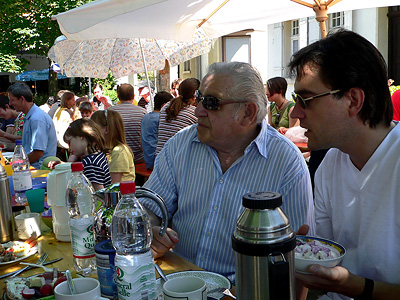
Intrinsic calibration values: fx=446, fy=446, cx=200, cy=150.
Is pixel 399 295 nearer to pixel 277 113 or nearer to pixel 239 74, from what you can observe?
pixel 239 74

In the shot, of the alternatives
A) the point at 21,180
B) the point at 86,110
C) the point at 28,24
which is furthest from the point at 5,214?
the point at 28,24

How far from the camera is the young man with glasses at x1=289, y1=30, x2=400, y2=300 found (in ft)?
6.31

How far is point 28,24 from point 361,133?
19.9 m

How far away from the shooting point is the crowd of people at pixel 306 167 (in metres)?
1.94

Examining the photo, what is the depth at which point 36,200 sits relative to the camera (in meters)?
3.00

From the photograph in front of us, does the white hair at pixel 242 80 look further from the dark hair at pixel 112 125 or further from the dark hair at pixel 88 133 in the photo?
the dark hair at pixel 112 125

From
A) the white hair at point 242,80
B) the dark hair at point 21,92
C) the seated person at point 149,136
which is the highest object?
the white hair at point 242,80

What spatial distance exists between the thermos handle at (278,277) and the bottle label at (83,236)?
39.5 inches

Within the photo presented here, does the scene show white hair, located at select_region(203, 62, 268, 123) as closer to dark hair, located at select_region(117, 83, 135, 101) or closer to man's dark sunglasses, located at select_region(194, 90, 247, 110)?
man's dark sunglasses, located at select_region(194, 90, 247, 110)

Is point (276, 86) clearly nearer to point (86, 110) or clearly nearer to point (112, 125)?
point (112, 125)

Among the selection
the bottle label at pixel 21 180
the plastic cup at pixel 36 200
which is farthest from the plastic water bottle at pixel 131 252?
the bottle label at pixel 21 180

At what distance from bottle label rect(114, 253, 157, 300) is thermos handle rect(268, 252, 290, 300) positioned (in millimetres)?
447

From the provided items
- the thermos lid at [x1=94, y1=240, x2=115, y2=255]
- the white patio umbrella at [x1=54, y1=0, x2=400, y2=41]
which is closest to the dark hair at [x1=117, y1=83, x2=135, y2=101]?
the white patio umbrella at [x1=54, y1=0, x2=400, y2=41]

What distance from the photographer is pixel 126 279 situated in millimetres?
1434
